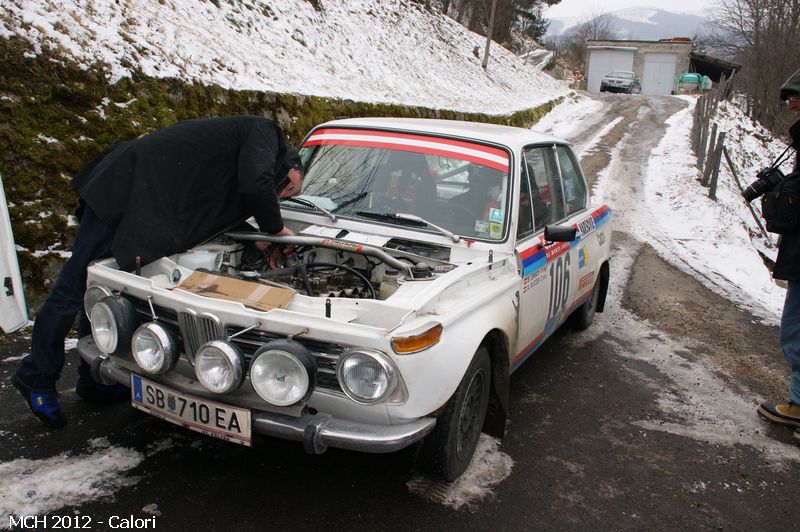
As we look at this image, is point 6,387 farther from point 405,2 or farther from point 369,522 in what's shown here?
point 405,2

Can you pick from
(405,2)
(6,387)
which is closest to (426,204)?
(6,387)

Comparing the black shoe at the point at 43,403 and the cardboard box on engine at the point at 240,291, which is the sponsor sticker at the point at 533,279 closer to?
the cardboard box on engine at the point at 240,291

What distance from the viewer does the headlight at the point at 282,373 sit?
2.53m

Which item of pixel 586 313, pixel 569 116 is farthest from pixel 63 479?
pixel 569 116

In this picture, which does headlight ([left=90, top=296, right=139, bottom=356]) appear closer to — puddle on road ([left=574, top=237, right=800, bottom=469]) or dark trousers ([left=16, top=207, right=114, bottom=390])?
dark trousers ([left=16, top=207, right=114, bottom=390])

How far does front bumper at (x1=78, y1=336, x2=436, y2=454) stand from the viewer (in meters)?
2.54

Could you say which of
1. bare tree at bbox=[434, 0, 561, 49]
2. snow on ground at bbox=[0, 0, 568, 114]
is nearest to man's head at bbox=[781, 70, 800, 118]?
snow on ground at bbox=[0, 0, 568, 114]

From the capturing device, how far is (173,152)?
3430 mm

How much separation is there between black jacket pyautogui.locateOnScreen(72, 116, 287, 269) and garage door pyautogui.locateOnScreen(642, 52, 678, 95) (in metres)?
53.4

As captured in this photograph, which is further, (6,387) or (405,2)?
(405,2)

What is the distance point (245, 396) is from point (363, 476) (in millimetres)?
826

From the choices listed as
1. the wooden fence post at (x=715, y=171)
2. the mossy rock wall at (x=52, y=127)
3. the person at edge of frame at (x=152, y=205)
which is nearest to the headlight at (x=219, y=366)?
the person at edge of frame at (x=152, y=205)

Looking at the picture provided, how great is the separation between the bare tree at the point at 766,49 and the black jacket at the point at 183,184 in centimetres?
2995

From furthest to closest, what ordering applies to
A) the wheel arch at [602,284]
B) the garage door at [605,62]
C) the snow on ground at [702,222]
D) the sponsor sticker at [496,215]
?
the garage door at [605,62] → the snow on ground at [702,222] → the wheel arch at [602,284] → the sponsor sticker at [496,215]
